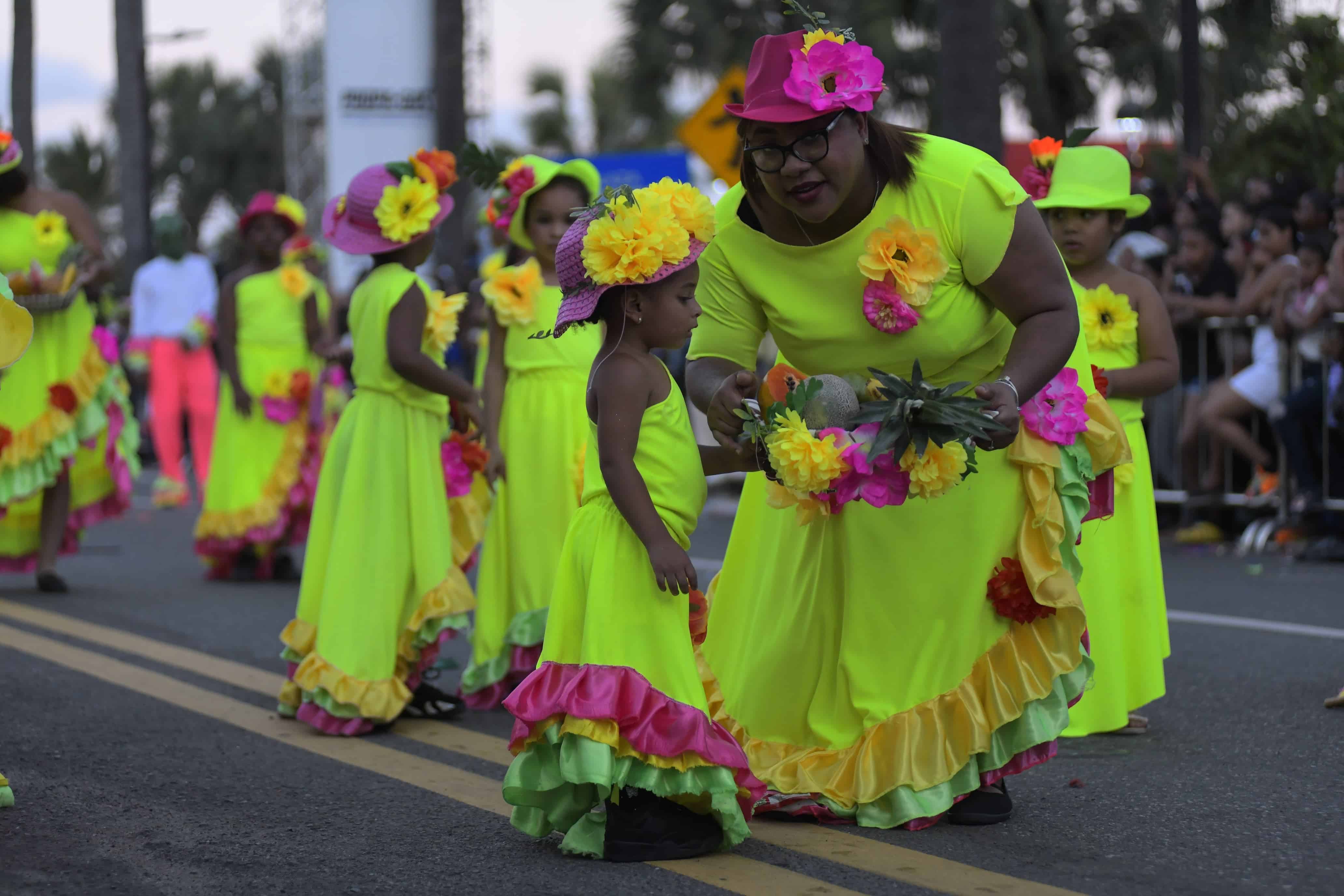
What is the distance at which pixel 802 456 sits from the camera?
13.4ft

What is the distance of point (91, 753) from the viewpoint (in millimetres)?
5566

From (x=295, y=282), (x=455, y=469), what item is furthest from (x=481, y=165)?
(x=295, y=282)

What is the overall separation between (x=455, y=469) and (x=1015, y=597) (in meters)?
2.68

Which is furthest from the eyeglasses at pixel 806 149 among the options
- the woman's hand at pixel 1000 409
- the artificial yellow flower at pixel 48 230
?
the artificial yellow flower at pixel 48 230

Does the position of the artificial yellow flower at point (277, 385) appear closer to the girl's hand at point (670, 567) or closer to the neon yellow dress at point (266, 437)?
the neon yellow dress at point (266, 437)

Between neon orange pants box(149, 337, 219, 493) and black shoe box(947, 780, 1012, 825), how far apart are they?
1100 centimetres

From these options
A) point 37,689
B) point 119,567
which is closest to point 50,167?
point 119,567

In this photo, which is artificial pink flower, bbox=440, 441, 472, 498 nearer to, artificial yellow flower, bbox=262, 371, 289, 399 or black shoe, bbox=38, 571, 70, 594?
black shoe, bbox=38, 571, 70, 594

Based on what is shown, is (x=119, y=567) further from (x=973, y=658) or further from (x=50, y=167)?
(x=50, y=167)

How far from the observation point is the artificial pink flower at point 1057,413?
4.54 meters

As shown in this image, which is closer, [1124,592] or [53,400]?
[1124,592]

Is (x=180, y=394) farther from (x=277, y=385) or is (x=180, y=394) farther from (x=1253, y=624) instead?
(x=1253, y=624)

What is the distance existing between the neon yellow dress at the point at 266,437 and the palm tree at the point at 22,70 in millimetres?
A: 13755

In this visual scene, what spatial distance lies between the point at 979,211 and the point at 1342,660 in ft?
12.0
